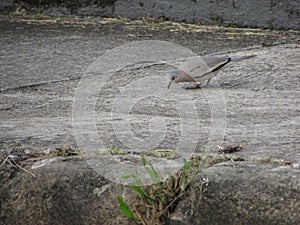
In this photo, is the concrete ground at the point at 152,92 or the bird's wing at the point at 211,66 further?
the bird's wing at the point at 211,66

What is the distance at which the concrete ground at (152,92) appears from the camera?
200cm

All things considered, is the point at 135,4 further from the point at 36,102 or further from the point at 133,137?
the point at 133,137

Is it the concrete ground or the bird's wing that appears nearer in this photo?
the concrete ground

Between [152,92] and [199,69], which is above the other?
[199,69]

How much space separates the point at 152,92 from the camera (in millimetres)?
3078

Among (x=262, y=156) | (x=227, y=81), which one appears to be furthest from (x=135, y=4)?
(x=262, y=156)

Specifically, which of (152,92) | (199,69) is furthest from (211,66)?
(152,92)

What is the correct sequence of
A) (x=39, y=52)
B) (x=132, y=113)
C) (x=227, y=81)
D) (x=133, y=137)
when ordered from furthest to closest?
(x=39, y=52), (x=227, y=81), (x=132, y=113), (x=133, y=137)

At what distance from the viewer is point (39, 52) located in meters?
4.09

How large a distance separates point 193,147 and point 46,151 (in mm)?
417

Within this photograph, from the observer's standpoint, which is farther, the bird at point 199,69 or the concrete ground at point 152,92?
the bird at point 199,69

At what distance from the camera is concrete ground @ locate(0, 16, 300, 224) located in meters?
2.00

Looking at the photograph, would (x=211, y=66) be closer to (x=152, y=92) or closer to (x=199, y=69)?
(x=199, y=69)

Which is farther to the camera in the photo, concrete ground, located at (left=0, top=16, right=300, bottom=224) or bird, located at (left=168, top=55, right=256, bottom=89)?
bird, located at (left=168, top=55, right=256, bottom=89)
